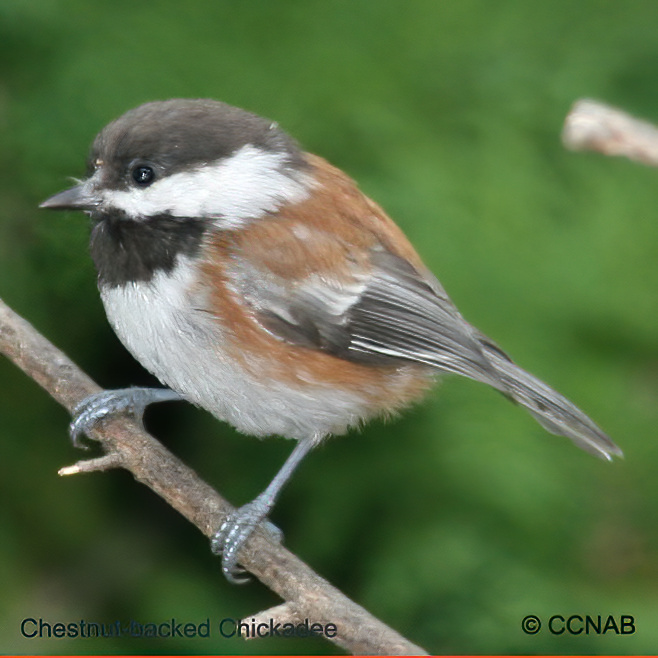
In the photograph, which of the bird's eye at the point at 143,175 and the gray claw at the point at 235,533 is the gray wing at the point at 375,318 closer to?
the bird's eye at the point at 143,175

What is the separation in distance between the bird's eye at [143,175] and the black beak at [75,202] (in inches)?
3.9

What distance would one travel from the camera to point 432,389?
2666 mm

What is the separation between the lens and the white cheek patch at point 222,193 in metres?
2.31

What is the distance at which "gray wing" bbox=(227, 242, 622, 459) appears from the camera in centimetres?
242

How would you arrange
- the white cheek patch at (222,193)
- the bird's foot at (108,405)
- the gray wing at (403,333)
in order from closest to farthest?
the white cheek patch at (222,193) → the gray wing at (403,333) → the bird's foot at (108,405)

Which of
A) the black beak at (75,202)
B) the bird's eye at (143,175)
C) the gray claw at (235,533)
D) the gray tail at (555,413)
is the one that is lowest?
the gray claw at (235,533)

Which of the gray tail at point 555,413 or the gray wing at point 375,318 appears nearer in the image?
the gray wing at point 375,318

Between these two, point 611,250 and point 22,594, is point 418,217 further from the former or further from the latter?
point 22,594

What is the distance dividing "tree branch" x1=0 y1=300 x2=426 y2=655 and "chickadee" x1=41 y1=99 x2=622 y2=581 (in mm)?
68

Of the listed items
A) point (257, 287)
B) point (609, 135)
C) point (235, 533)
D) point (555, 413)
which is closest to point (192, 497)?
point (235, 533)

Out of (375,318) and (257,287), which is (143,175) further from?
(375,318)

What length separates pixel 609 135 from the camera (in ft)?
6.40

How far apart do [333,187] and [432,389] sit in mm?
531

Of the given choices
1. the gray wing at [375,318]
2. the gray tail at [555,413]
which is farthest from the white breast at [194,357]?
the gray tail at [555,413]
